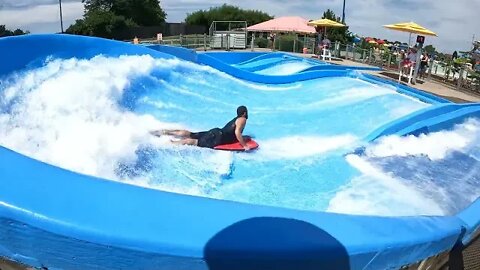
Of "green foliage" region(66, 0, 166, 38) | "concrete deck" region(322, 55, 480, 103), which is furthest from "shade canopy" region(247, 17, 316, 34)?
"green foliage" region(66, 0, 166, 38)

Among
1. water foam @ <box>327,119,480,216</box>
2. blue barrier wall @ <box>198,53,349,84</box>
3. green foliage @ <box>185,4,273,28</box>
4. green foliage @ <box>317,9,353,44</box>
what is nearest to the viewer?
water foam @ <box>327,119,480,216</box>

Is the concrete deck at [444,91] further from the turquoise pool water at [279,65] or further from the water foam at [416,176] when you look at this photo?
the water foam at [416,176]

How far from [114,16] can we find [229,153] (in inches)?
1639

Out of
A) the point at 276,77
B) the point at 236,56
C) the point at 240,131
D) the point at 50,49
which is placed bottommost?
the point at 240,131

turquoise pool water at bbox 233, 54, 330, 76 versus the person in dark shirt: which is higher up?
turquoise pool water at bbox 233, 54, 330, 76

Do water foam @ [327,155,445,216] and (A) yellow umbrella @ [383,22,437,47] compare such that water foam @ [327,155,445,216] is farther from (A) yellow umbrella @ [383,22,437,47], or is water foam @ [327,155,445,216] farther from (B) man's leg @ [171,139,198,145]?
(A) yellow umbrella @ [383,22,437,47]

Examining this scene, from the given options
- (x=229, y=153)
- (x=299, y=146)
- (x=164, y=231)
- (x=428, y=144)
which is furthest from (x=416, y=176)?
(x=164, y=231)

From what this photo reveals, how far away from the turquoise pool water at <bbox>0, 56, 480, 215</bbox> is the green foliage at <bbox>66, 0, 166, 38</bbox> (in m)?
33.2

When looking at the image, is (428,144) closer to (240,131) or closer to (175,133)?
(240,131)

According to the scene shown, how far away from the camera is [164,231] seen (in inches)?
52.9

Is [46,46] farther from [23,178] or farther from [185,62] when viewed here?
[23,178]

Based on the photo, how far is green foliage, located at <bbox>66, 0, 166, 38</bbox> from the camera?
41094 mm

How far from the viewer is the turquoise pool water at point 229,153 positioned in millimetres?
4273

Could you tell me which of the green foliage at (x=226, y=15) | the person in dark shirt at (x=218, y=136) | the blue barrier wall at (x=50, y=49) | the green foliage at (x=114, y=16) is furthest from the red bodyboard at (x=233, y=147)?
the green foliage at (x=226, y=15)
